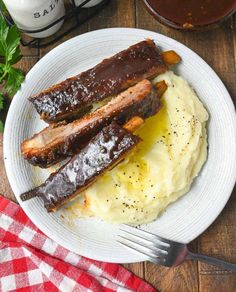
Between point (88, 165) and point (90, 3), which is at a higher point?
point (90, 3)

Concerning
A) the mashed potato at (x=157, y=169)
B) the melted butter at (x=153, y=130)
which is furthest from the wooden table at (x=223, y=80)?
the melted butter at (x=153, y=130)

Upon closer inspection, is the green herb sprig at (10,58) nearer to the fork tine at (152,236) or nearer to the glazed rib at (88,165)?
the glazed rib at (88,165)

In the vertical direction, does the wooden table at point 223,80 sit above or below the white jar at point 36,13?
below

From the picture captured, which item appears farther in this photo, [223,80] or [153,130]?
[223,80]

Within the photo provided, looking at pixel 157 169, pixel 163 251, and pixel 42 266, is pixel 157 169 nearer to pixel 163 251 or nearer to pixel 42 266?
pixel 163 251

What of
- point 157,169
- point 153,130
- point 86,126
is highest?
point 86,126

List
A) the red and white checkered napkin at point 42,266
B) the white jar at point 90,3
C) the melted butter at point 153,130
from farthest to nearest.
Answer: the white jar at point 90,3
the red and white checkered napkin at point 42,266
the melted butter at point 153,130

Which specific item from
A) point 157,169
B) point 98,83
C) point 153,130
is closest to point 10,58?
point 98,83
